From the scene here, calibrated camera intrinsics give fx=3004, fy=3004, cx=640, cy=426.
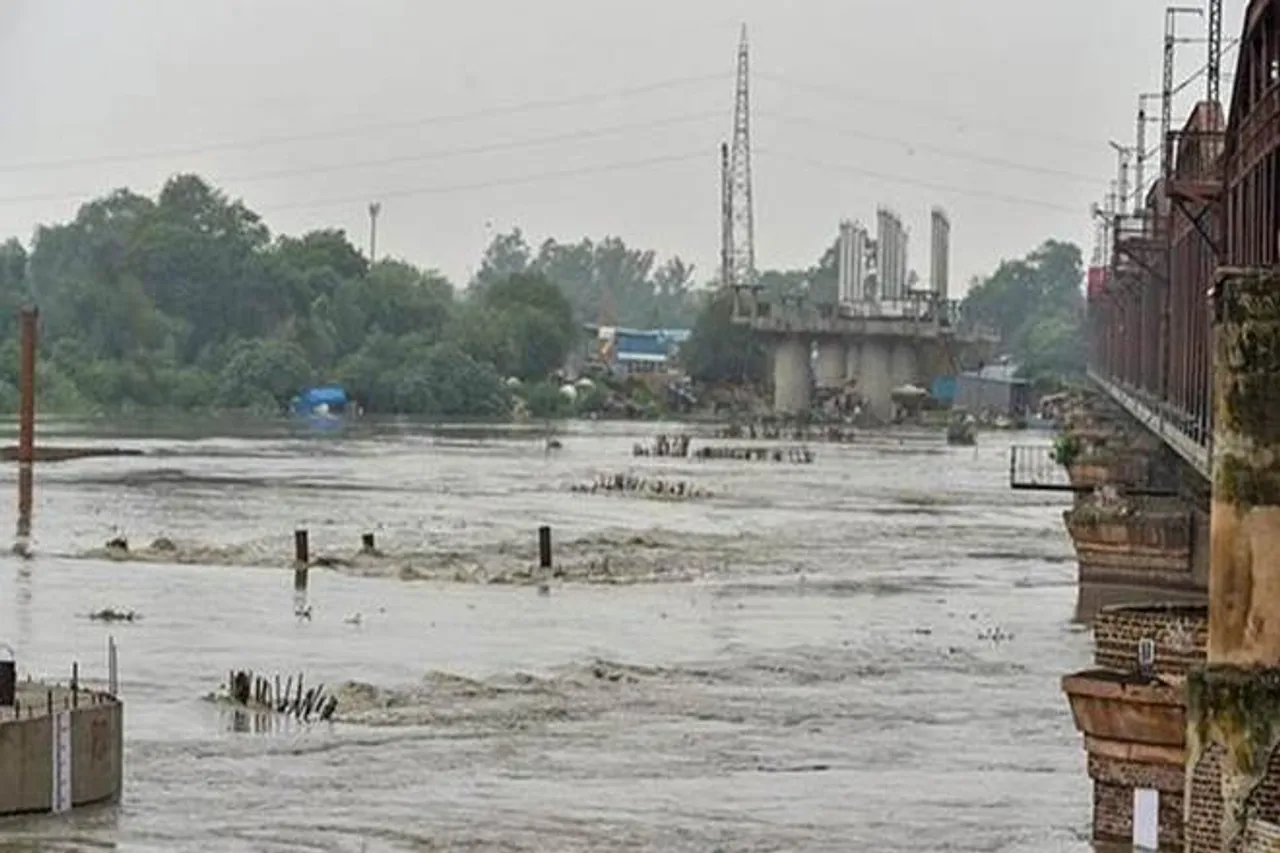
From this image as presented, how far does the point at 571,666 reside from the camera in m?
54.2

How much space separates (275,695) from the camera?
48.2 metres

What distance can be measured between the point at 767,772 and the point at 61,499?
6220 cm

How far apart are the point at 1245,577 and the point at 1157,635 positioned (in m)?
5.13

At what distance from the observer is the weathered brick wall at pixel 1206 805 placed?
94.1ft

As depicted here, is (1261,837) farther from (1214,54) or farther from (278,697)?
(1214,54)

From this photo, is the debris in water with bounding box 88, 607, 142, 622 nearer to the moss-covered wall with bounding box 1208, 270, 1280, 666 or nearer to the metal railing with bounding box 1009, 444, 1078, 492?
the metal railing with bounding box 1009, 444, 1078, 492

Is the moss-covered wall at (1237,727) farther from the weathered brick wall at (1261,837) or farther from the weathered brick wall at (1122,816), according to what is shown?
the weathered brick wall at (1122,816)

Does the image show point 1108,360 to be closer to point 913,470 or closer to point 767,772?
point 913,470

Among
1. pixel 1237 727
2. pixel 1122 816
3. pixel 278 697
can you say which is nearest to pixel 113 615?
pixel 278 697

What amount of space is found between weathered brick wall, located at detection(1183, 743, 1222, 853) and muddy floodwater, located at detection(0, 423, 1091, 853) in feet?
19.1

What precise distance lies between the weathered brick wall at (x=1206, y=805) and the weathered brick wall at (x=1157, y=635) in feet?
8.17

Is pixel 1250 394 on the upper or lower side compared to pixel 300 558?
upper

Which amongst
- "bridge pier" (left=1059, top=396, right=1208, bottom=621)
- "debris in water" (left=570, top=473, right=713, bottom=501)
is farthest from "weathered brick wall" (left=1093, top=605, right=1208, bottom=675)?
"debris in water" (left=570, top=473, right=713, bottom=501)

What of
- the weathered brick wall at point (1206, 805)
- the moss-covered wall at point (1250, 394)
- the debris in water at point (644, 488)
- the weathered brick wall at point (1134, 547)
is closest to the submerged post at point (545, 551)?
the weathered brick wall at point (1134, 547)
